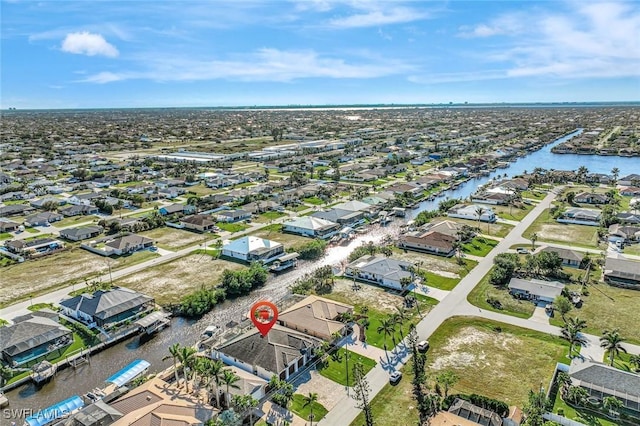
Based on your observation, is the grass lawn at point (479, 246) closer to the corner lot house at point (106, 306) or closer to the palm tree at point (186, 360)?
the palm tree at point (186, 360)

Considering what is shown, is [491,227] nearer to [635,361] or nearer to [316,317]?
[635,361]

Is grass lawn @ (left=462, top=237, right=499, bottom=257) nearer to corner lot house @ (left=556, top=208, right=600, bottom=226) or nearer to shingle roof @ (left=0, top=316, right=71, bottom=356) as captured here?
corner lot house @ (left=556, top=208, right=600, bottom=226)

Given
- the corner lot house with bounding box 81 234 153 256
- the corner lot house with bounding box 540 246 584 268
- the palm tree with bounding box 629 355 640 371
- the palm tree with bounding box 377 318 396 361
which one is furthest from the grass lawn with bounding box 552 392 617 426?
the corner lot house with bounding box 81 234 153 256

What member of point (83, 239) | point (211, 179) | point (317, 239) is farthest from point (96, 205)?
point (317, 239)

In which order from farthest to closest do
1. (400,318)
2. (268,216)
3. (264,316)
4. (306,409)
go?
(268,216) < (400,318) < (264,316) < (306,409)

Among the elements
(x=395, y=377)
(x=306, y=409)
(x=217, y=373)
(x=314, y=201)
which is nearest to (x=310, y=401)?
(x=306, y=409)

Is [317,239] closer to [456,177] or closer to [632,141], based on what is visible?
[456,177]

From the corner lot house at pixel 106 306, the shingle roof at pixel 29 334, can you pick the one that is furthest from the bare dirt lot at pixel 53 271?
the shingle roof at pixel 29 334
